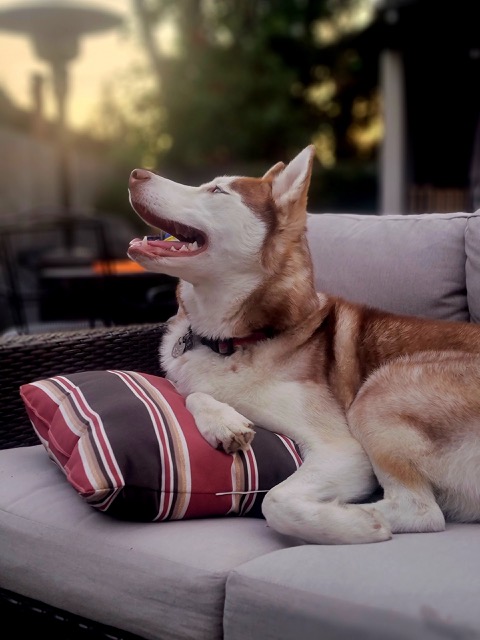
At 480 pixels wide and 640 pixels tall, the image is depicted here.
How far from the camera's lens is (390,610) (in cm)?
153

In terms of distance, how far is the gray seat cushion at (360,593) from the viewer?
151cm

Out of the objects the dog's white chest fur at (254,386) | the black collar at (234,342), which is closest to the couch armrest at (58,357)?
the dog's white chest fur at (254,386)

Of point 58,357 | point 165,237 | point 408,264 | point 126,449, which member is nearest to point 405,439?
point 126,449

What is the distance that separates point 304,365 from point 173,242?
1.69 feet

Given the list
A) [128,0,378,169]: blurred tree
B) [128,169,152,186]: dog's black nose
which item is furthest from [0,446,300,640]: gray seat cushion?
[128,0,378,169]: blurred tree

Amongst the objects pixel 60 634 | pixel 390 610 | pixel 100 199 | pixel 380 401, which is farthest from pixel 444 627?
pixel 100 199

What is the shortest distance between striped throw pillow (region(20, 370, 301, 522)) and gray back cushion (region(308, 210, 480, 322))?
0.74 m

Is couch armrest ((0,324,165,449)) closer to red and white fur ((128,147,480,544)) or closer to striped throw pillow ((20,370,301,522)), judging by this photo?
red and white fur ((128,147,480,544))

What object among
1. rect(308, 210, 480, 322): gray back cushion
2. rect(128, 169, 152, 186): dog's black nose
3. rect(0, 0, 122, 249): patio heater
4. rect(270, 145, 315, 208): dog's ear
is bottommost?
rect(308, 210, 480, 322): gray back cushion

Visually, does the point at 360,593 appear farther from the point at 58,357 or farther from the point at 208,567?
the point at 58,357

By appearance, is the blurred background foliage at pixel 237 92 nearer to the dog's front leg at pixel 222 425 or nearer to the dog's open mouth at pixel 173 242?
the dog's open mouth at pixel 173 242

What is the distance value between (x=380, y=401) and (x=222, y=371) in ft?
1.55

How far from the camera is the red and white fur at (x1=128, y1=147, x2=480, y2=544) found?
6.58 feet

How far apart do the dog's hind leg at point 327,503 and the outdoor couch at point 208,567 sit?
0.05m
